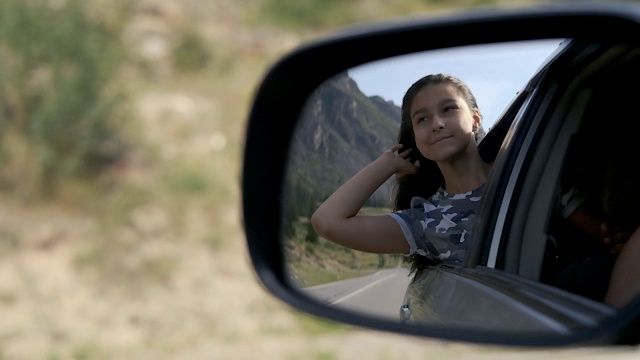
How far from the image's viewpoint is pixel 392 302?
190cm

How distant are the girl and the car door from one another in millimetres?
59

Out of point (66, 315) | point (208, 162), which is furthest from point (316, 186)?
point (208, 162)

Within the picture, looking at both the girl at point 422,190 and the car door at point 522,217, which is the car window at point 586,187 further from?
the girl at point 422,190

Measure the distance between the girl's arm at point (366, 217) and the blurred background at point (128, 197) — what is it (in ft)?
18.8

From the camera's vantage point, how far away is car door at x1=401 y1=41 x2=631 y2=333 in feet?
5.70

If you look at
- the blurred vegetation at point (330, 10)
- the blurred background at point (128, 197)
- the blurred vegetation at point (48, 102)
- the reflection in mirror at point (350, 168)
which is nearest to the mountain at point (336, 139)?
the reflection in mirror at point (350, 168)

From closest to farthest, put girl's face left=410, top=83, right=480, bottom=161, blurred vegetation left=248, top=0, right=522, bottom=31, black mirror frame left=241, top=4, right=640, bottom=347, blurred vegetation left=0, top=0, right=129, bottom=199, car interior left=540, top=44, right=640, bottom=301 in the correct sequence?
1. black mirror frame left=241, top=4, right=640, bottom=347
2. car interior left=540, top=44, right=640, bottom=301
3. girl's face left=410, top=83, right=480, bottom=161
4. blurred vegetation left=0, top=0, right=129, bottom=199
5. blurred vegetation left=248, top=0, right=522, bottom=31

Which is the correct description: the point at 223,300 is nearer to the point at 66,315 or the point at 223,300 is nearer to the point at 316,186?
the point at 66,315

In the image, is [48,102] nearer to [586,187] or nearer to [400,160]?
[400,160]

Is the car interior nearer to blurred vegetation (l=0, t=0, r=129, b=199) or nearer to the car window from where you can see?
the car window

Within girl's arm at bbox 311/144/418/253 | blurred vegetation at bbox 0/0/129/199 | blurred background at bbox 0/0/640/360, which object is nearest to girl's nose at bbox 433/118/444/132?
girl's arm at bbox 311/144/418/253

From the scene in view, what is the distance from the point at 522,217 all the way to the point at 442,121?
0.36 m

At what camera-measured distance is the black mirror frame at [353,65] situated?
4.88ft

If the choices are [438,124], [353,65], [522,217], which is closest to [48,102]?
[353,65]
